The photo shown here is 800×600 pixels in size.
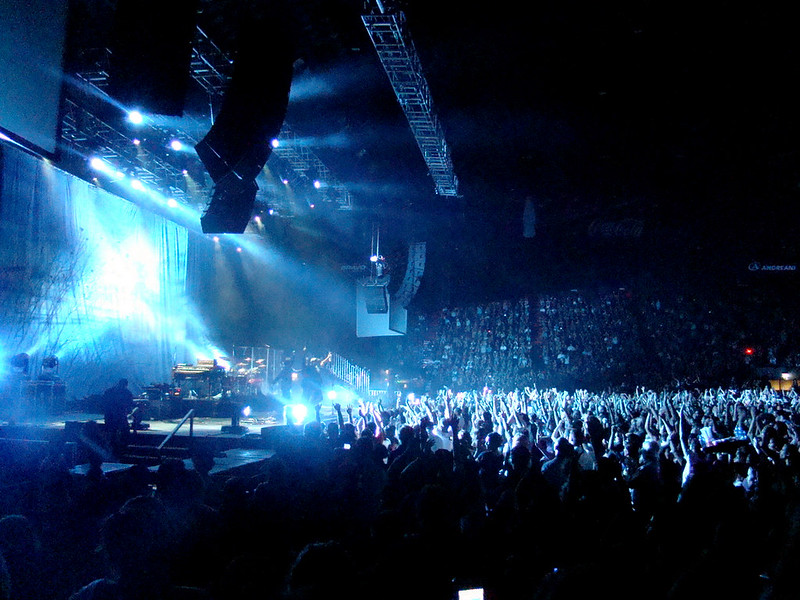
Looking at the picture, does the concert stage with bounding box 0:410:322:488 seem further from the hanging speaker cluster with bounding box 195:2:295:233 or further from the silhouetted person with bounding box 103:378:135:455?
the hanging speaker cluster with bounding box 195:2:295:233

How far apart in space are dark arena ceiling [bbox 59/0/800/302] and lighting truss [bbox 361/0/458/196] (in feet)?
0.59

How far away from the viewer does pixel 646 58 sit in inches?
313

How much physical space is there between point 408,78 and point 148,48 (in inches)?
178

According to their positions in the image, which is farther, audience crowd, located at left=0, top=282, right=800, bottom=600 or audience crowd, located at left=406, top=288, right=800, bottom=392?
audience crowd, located at left=406, top=288, right=800, bottom=392

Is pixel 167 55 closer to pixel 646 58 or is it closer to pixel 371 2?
pixel 371 2

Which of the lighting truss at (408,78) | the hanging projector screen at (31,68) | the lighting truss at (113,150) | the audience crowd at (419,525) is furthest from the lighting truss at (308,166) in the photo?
the audience crowd at (419,525)

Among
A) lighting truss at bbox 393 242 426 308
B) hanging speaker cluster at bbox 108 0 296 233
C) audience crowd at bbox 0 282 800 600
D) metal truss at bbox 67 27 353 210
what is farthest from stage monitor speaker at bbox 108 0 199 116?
lighting truss at bbox 393 242 426 308

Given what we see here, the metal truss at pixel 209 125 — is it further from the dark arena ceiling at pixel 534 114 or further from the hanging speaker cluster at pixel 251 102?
the hanging speaker cluster at pixel 251 102

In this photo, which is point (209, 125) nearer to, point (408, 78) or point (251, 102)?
point (408, 78)

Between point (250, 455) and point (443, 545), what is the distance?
6454mm

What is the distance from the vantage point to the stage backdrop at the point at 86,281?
12.9 metres

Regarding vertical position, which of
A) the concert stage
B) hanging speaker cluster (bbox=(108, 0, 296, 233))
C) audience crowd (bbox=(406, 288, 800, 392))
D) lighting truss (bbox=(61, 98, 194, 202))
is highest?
lighting truss (bbox=(61, 98, 194, 202))

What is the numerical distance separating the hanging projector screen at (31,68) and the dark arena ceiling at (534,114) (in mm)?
514

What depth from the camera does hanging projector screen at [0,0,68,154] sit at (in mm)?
4211
